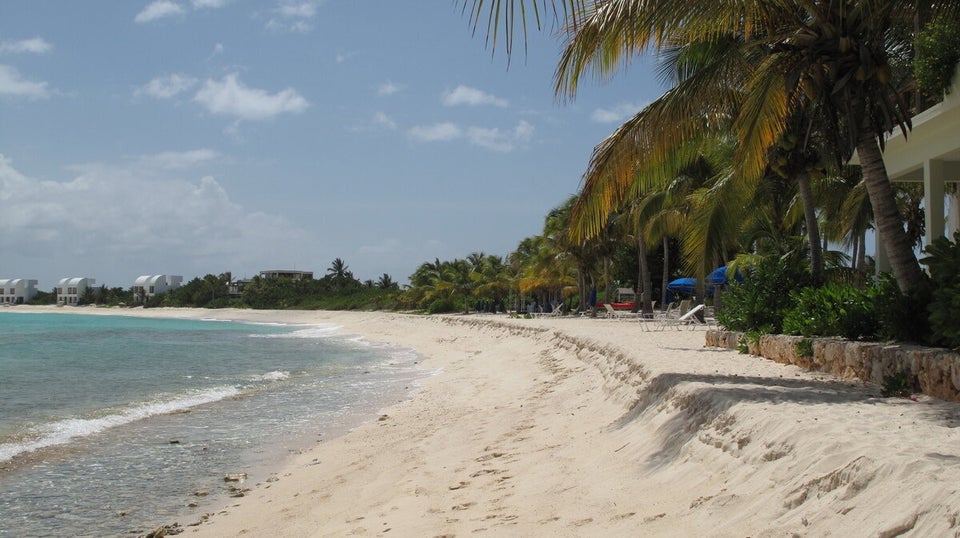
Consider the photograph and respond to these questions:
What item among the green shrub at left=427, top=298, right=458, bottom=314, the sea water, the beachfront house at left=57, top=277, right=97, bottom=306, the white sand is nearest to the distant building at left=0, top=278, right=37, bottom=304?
the beachfront house at left=57, top=277, right=97, bottom=306

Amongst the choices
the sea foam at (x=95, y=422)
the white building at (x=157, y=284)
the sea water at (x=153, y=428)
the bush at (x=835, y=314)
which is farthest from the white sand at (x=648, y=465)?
the white building at (x=157, y=284)

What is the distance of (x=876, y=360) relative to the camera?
279 inches

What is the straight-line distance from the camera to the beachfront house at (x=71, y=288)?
447 ft

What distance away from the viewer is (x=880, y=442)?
4.18 meters

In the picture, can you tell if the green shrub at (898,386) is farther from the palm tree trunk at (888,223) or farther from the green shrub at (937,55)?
the green shrub at (937,55)

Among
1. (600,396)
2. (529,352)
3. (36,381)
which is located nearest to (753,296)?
(600,396)

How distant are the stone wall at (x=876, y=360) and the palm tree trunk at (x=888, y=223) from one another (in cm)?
78

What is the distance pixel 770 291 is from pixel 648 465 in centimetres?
656

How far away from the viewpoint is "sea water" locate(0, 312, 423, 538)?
695cm

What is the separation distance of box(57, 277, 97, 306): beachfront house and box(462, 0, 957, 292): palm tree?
147 meters

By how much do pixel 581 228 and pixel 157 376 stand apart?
48.6ft

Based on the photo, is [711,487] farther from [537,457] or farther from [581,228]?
[581,228]

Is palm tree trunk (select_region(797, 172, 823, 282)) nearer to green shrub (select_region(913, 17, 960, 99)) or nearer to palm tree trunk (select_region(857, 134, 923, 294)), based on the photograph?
green shrub (select_region(913, 17, 960, 99))

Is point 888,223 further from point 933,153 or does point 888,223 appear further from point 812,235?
point 812,235
